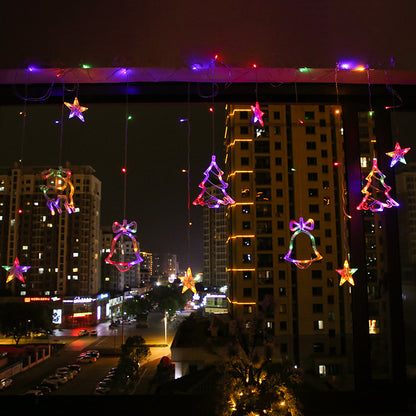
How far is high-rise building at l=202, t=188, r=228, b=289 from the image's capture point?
96.3 feet

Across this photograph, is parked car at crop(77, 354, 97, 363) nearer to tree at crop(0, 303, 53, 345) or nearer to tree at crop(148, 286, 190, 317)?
tree at crop(0, 303, 53, 345)

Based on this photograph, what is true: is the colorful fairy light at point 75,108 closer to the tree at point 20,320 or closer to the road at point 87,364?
the road at point 87,364

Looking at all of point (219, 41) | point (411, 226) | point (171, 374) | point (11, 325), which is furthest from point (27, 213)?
point (219, 41)

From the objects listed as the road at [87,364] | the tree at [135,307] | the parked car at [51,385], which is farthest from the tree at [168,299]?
the parked car at [51,385]

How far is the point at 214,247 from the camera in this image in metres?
29.9

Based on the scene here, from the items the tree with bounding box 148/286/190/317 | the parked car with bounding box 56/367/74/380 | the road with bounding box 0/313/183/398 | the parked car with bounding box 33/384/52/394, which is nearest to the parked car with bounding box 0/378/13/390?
the road with bounding box 0/313/183/398

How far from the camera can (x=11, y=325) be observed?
50.1 feet

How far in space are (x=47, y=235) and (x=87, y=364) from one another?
1305 centimetres

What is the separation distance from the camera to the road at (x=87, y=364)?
31.6 feet

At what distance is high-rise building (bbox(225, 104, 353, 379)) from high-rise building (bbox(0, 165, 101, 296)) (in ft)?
50.1

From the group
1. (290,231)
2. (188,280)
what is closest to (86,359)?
(290,231)

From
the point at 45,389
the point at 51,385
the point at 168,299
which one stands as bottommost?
the point at 51,385

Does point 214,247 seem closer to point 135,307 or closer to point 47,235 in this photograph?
point 135,307

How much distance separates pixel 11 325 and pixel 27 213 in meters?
9.32
